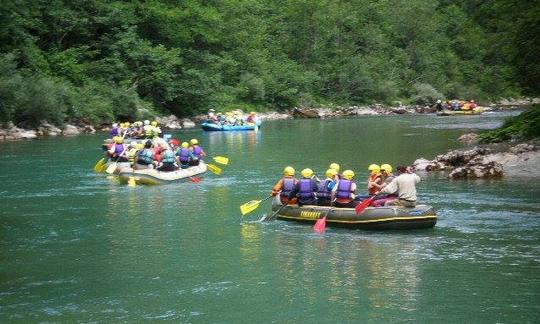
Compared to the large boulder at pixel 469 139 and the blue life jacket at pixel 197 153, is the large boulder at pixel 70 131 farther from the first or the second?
the large boulder at pixel 469 139

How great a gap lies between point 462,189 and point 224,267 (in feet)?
32.4

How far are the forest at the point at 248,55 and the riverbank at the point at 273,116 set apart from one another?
0.60 m

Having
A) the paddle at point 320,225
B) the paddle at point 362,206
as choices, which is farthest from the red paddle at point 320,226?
the paddle at point 362,206

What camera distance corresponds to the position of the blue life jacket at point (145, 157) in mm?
24391

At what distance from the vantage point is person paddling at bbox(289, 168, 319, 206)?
17.3 meters

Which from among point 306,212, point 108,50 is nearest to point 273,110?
point 108,50

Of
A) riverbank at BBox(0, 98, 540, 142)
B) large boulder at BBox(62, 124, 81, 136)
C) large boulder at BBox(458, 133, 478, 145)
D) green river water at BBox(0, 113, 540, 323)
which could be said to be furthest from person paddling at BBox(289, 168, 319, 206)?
large boulder at BBox(62, 124, 81, 136)

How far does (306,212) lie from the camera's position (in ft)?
55.9

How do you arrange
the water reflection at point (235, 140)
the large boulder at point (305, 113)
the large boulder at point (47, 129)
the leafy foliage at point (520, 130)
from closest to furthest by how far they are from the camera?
the leafy foliage at point (520, 130) < the water reflection at point (235, 140) < the large boulder at point (47, 129) < the large boulder at point (305, 113)

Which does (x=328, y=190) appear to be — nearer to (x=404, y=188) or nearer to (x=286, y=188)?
(x=286, y=188)

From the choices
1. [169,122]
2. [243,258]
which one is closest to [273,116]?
[169,122]

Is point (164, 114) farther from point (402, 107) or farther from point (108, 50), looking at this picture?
point (402, 107)

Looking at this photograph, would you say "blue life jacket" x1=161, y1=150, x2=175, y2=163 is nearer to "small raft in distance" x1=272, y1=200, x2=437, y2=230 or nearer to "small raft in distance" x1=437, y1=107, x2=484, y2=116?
"small raft in distance" x1=272, y1=200, x2=437, y2=230

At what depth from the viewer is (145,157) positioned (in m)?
24.4
